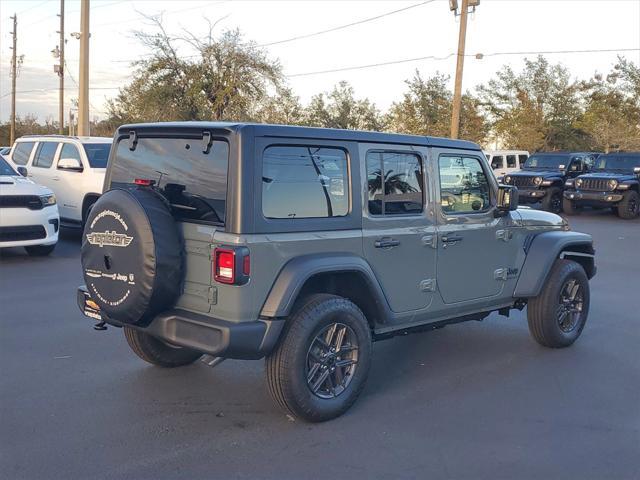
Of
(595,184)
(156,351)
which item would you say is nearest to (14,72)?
(595,184)

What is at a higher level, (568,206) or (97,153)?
(97,153)

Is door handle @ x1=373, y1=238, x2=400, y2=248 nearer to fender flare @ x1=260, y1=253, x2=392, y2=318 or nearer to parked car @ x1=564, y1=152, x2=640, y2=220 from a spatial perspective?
fender flare @ x1=260, y1=253, x2=392, y2=318

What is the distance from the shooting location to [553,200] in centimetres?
2145

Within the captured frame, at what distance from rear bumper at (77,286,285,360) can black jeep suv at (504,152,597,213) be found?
1837 cm

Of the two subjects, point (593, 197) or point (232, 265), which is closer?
point (232, 265)

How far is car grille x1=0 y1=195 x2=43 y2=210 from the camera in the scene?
9922 mm

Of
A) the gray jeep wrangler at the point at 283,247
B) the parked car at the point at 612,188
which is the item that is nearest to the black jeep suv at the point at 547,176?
the parked car at the point at 612,188

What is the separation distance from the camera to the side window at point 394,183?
478 cm

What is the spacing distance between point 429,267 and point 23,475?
9.68ft

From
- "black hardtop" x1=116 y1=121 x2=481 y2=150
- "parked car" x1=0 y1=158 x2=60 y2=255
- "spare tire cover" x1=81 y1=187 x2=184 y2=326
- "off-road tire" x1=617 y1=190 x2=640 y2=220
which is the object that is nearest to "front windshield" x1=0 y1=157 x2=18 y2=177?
"parked car" x1=0 y1=158 x2=60 y2=255

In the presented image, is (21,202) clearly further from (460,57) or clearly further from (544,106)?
(544,106)

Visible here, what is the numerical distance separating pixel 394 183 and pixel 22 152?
11059 mm

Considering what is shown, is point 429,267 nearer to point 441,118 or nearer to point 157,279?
point 157,279

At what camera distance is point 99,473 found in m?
3.69
